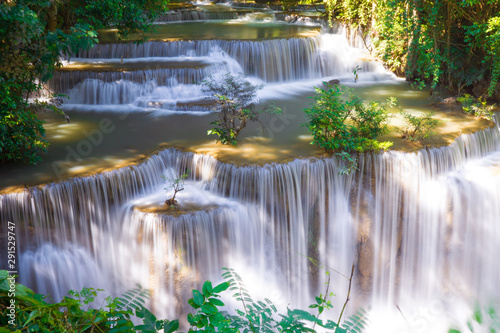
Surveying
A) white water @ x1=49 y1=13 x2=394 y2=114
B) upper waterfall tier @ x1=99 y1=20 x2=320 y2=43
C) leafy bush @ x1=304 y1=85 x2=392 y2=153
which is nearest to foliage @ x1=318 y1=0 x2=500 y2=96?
white water @ x1=49 y1=13 x2=394 y2=114

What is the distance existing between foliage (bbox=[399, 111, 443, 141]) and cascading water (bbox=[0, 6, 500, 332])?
533mm

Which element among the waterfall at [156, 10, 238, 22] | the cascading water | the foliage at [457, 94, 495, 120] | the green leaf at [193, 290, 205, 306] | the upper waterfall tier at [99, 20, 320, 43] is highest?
the waterfall at [156, 10, 238, 22]

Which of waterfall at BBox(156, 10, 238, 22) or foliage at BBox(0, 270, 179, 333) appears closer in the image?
foliage at BBox(0, 270, 179, 333)

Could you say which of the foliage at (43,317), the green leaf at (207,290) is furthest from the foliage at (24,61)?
the green leaf at (207,290)

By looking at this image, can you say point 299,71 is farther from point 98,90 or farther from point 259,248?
point 259,248

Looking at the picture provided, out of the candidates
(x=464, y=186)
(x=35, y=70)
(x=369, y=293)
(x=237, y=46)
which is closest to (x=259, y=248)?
(x=369, y=293)

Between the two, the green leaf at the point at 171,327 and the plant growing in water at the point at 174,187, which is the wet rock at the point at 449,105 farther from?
the green leaf at the point at 171,327

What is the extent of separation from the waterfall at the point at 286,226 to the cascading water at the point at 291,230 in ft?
0.06

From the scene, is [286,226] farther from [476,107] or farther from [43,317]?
[43,317]

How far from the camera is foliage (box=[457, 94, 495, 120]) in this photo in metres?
10.5

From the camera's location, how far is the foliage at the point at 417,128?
905 cm

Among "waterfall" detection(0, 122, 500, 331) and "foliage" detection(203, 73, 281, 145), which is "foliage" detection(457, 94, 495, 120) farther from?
"foliage" detection(203, 73, 281, 145)

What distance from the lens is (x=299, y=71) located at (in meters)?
13.9

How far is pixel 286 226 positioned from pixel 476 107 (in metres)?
5.83
